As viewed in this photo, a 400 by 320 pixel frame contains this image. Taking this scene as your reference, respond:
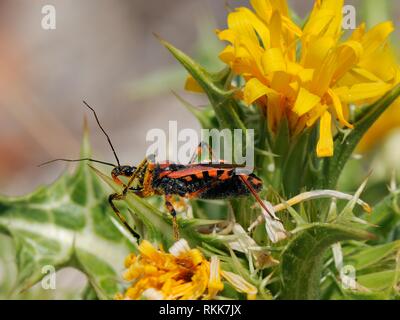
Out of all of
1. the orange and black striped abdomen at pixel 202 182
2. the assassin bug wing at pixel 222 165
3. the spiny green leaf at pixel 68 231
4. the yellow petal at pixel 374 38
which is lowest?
the spiny green leaf at pixel 68 231

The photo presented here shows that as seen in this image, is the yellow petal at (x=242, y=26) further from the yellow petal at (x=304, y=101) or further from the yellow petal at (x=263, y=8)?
the yellow petal at (x=304, y=101)

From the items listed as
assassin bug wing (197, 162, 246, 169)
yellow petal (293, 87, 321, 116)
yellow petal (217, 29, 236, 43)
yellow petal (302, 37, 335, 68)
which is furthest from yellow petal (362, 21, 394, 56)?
assassin bug wing (197, 162, 246, 169)

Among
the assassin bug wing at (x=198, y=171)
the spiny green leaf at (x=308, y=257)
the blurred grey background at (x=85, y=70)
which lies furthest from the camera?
the blurred grey background at (x=85, y=70)

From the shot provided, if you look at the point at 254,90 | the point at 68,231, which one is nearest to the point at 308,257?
the point at 254,90

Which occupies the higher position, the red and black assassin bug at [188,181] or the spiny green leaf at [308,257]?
the red and black assassin bug at [188,181]

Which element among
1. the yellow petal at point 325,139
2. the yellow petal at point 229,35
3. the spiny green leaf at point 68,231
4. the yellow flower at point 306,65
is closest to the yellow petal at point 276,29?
the yellow flower at point 306,65
